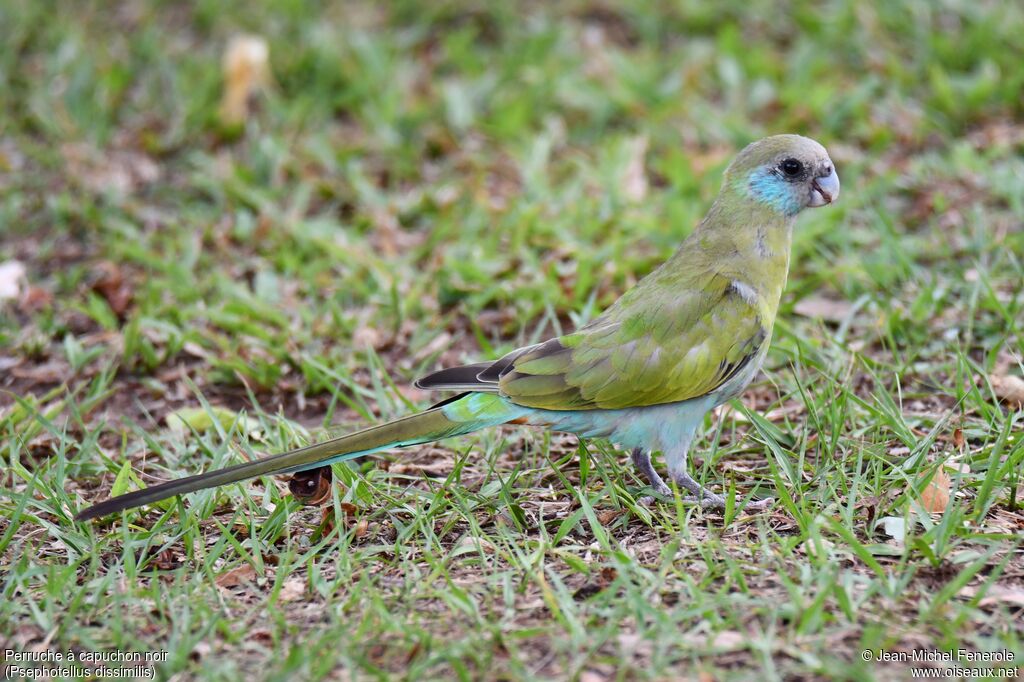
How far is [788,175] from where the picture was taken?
4242mm

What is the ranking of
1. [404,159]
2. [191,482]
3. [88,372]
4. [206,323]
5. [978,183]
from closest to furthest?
[191,482] < [88,372] < [206,323] < [978,183] < [404,159]

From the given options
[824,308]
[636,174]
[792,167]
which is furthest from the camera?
[636,174]

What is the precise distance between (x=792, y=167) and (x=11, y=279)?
4.14 metres

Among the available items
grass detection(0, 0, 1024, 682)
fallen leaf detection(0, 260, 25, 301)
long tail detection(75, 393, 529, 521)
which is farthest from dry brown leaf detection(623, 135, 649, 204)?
fallen leaf detection(0, 260, 25, 301)

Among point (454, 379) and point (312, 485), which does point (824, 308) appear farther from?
point (312, 485)

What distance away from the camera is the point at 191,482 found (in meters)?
3.60

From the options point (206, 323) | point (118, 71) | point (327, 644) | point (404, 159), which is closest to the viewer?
point (327, 644)

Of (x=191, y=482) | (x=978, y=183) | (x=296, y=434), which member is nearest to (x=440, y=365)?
(x=296, y=434)

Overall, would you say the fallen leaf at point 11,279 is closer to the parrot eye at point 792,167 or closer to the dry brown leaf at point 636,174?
the dry brown leaf at point 636,174

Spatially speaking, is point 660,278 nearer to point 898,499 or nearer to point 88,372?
point 898,499

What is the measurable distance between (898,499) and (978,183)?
10.2 feet

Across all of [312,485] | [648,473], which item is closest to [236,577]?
[312,485]

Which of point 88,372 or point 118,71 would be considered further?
point 118,71

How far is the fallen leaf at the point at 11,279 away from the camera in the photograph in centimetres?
580
